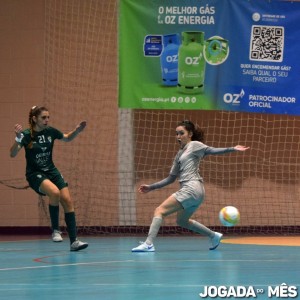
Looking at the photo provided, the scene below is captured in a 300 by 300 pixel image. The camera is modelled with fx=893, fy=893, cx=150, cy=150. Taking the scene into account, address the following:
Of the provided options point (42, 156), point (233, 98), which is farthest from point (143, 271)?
point (233, 98)

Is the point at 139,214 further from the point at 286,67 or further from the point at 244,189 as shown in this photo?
the point at 286,67

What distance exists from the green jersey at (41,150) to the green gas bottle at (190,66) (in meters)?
3.32

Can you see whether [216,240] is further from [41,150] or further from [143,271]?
[143,271]

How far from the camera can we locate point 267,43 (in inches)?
616

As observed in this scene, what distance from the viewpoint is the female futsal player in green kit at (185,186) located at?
11.7 m

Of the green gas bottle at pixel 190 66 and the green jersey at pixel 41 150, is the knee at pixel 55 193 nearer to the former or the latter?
the green jersey at pixel 41 150

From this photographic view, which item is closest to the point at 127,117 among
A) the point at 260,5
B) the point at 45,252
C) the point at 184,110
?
the point at 184,110

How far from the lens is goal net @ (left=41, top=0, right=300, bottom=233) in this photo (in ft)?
54.1

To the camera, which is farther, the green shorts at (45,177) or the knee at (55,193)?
the green shorts at (45,177)

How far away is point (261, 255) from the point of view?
11.3 m

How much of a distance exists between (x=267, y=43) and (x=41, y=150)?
4.93 metres

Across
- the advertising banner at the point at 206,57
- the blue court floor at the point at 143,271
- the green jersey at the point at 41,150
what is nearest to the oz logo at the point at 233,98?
the advertising banner at the point at 206,57

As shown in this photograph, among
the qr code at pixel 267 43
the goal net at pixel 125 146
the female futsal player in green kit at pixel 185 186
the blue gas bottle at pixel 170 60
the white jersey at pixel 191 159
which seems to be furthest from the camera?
the goal net at pixel 125 146

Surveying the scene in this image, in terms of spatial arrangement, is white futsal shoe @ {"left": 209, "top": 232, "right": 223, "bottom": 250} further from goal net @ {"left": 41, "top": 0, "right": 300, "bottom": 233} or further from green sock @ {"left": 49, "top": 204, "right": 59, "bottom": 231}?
goal net @ {"left": 41, "top": 0, "right": 300, "bottom": 233}
